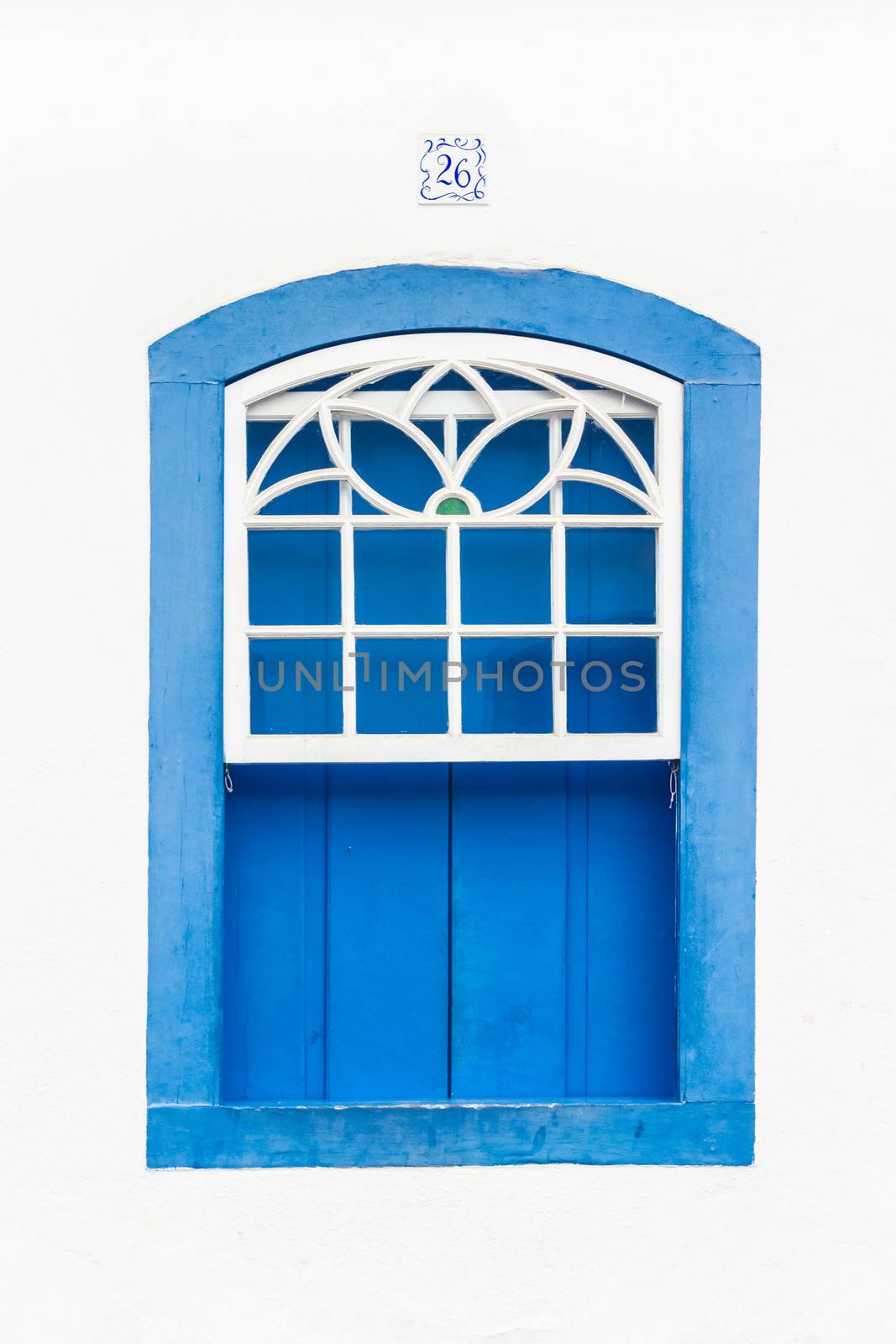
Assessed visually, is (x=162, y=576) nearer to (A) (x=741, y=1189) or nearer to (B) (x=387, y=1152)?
(B) (x=387, y=1152)

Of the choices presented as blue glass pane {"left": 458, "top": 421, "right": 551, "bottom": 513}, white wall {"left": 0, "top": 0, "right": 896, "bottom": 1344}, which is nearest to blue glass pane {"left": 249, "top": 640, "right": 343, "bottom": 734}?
white wall {"left": 0, "top": 0, "right": 896, "bottom": 1344}

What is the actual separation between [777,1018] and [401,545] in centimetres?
143

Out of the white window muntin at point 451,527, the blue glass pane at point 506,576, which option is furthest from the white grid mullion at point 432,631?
Answer: the blue glass pane at point 506,576

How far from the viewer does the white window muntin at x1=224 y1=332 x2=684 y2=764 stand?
2422 mm

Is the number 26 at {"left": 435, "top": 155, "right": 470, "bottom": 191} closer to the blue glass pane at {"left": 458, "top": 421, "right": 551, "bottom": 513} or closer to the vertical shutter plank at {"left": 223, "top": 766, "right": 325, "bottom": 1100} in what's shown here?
the blue glass pane at {"left": 458, "top": 421, "right": 551, "bottom": 513}

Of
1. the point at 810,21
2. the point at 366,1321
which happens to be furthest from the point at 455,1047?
the point at 810,21

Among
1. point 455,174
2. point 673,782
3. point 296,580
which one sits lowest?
point 673,782

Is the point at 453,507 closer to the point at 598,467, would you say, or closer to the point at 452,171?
the point at 598,467

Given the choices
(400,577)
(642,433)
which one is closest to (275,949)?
(400,577)

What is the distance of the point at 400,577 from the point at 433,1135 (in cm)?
130

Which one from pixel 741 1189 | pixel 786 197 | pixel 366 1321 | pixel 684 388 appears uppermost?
pixel 786 197

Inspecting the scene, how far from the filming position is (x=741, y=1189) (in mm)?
2441

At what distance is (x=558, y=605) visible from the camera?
2445 mm

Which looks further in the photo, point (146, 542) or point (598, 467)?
point (598, 467)
